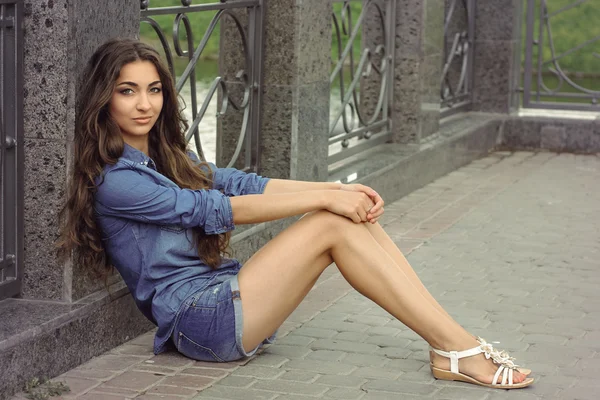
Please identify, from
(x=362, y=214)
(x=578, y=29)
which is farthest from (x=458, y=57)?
(x=578, y=29)

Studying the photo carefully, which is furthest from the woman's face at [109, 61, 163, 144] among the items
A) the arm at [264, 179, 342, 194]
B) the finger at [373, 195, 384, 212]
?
the finger at [373, 195, 384, 212]

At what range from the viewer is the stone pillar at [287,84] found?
20.9 feet

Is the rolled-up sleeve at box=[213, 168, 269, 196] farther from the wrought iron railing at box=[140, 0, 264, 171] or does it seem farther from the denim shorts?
the wrought iron railing at box=[140, 0, 264, 171]

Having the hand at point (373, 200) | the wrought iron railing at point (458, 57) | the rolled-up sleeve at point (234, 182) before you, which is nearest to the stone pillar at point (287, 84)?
the rolled-up sleeve at point (234, 182)

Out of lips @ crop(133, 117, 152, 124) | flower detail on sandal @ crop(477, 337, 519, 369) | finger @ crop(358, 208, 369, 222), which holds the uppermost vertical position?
lips @ crop(133, 117, 152, 124)

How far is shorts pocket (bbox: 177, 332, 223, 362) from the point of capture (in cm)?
446

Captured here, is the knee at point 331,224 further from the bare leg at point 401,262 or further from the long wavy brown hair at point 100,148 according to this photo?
the long wavy brown hair at point 100,148

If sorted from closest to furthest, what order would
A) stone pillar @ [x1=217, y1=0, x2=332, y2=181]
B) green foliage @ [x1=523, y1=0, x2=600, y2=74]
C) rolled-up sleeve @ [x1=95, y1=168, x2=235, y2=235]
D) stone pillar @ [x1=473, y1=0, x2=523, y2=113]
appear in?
rolled-up sleeve @ [x1=95, y1=168, x2=235, y2=235]
stone pillar @ [x1=217, y1=0, x2=332, y2=181]
stone pillar @ [x1=473, y1=0, x2=523, y2=113]
green foliage @ [x1=523, y1=0, x2=600, y2=74]

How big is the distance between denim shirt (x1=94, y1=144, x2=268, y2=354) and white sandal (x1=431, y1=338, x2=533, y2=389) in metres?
0.94

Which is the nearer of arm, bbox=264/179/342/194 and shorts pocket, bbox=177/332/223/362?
shorts pocket, bbox=177/332/223/362

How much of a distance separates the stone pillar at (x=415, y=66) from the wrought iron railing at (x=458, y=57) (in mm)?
1209

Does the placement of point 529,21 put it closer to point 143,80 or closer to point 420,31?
point 420,31

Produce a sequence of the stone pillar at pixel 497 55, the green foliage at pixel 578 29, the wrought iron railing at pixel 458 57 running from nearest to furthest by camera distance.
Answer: the wrought iron railing at pixel 458 57, the stone pillar at pixel 497 55, the green foliage at pixel 578 29

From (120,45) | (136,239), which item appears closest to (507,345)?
(136,239)
